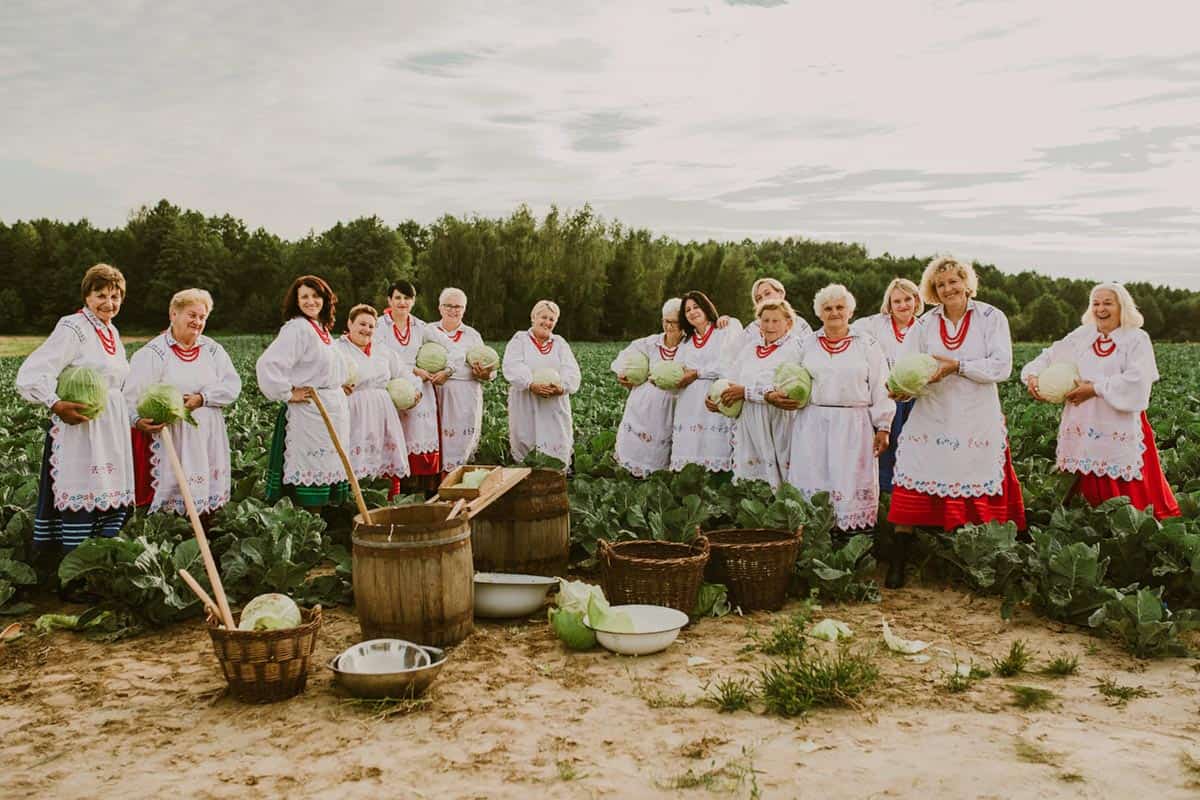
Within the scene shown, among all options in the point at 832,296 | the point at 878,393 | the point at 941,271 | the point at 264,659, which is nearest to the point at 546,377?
the point at 832,296

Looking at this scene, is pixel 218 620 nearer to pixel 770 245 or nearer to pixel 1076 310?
pixel 1076 310

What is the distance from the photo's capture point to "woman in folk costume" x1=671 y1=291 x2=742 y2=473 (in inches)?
332

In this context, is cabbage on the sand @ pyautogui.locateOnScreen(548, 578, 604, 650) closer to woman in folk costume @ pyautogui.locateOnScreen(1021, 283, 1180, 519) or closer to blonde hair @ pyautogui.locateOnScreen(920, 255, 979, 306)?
blonde hair @ pyautogui.locateOnScreen(920, 255, 979, 306)

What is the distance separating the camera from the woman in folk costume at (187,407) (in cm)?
665

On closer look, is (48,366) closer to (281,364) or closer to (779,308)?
(281,364)

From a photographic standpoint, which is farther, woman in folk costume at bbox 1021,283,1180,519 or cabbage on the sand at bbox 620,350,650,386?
cabbage on the sand at bbox 620,350,650,386

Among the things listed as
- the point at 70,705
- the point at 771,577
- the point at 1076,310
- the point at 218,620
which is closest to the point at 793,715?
the point at 771,577

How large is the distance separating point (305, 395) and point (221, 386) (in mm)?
618

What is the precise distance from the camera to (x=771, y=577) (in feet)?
19.3

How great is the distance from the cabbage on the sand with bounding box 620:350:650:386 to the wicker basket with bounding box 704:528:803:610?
10.1ft

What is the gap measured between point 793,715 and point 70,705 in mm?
3412

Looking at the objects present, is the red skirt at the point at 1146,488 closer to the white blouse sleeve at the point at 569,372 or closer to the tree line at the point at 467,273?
the white blouse sleeve at the point at 569,372

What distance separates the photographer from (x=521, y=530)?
6.21 metres

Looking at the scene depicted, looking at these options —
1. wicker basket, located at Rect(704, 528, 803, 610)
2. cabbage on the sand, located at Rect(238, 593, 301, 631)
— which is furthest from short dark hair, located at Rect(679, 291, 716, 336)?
cabbage on the sand, located at Rect(238, 593, 301, 631)
